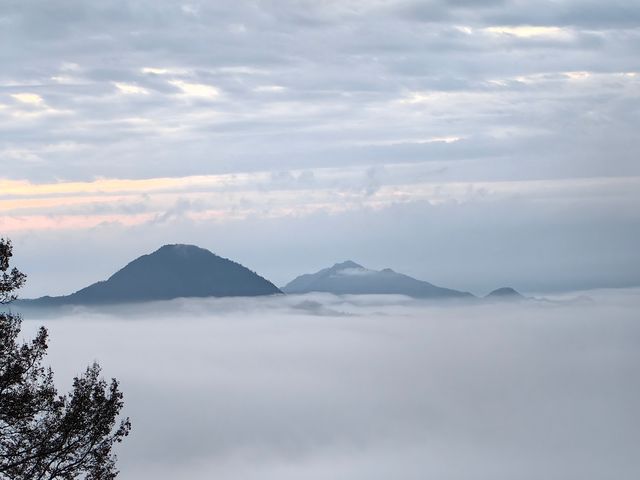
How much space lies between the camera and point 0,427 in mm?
30688

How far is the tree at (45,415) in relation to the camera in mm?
30844

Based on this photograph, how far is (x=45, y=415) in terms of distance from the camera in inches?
1251

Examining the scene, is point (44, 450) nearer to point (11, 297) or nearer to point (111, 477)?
point (111, 477)

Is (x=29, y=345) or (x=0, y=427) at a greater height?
(x=29, y=345)

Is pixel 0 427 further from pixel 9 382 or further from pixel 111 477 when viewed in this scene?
pixel 111 477

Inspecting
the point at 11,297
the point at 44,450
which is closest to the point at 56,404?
the point at 44,450

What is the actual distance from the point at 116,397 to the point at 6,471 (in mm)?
3830

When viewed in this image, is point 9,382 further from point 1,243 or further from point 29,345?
point 1,243

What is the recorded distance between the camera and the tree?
3084 centimetres

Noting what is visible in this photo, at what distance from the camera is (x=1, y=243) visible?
31.3m

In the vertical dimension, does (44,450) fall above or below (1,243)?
below

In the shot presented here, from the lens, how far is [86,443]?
31.8 metres

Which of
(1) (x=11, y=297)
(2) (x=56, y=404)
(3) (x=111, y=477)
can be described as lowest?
(3) (x=111, y=477)

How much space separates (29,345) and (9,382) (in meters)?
1.28
